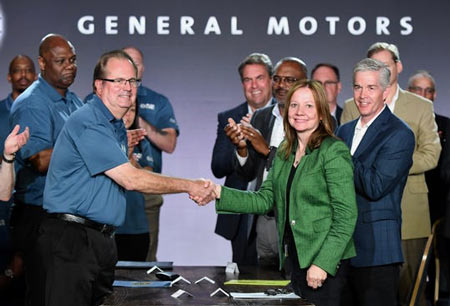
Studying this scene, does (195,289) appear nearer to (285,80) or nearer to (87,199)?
(87,199)

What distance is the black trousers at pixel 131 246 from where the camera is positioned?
518 cm

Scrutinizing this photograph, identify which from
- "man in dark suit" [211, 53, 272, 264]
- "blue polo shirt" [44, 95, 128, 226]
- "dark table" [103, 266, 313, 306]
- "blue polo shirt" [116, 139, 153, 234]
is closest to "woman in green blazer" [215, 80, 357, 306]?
"dark table" [103, 266, 313, 306]

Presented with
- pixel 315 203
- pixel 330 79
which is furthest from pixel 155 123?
pixel 315 203

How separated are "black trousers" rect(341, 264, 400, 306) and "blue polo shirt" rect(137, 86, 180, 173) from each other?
2.01 meters

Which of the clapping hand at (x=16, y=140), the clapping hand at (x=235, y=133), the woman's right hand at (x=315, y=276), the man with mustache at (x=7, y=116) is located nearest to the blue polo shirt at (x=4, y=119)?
the man with mustache at (x=7, y=116)

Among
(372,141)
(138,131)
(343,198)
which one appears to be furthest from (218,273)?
(138,131)

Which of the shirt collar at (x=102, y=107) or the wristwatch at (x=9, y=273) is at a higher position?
the shirt collar at (x=102, y=107)

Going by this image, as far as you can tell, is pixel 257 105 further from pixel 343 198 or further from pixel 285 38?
pixel 343 198

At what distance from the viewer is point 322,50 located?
252 inches

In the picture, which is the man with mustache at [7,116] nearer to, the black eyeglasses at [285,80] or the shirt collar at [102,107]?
the shirt collar at [102,107]

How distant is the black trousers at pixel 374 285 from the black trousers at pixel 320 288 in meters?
0.29

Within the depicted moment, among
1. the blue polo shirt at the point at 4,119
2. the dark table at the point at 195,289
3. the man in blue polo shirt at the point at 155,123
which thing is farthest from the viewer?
the man in blue polo shirt at the point at 155,123

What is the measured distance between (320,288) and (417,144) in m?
1.48

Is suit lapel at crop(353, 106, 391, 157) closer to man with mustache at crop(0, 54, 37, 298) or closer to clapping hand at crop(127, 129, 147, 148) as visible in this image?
clapping hand at crop(127, 129, 147, 148)
